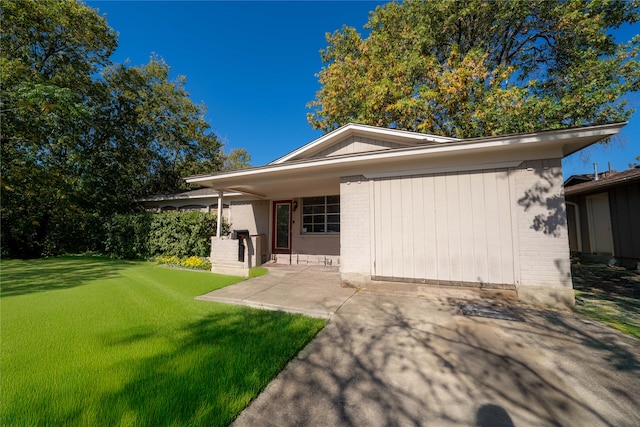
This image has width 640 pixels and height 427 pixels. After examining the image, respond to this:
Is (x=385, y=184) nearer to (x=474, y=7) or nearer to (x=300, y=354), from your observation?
(x=300, y=354)

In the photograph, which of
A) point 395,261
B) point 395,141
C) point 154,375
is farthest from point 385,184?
point 154,375

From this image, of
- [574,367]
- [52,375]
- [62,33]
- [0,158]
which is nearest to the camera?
[52,375]

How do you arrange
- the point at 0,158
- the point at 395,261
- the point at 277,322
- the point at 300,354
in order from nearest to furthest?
the point at 300,354
the point at 277,322
the point at 395,261
the point at 0,158

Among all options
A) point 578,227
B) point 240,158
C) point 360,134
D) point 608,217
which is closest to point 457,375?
point 360,134

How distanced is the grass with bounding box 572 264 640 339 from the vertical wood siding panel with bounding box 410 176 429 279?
2481mm

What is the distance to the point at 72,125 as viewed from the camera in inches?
482

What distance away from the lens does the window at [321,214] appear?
342 inches

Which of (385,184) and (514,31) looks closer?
(385,184)

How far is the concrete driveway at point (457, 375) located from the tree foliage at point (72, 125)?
36.0ft

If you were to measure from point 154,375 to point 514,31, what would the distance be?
57.4ft

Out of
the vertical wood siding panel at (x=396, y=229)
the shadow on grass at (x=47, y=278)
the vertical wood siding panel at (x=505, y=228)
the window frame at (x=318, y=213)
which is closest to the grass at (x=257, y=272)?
the window frame at (x=318, y=213)

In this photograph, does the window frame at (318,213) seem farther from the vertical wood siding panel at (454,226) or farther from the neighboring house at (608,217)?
the neighboring house at (608,217)

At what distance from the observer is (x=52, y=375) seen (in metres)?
2.21

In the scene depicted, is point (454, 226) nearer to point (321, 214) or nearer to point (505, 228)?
point (505, 228)
